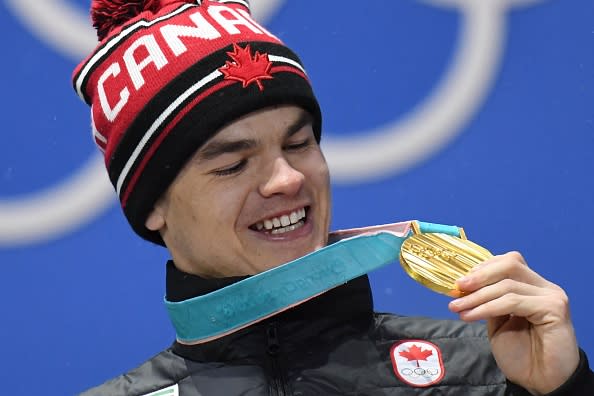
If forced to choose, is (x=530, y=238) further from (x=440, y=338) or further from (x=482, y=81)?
(x=440, y=338)

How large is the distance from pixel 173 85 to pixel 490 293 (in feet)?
1.85

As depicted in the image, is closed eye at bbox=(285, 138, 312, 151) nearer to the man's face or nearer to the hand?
the man's face

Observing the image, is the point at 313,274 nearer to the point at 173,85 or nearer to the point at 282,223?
the point at 282,223

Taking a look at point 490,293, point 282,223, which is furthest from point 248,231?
point 490,293

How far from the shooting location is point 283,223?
134cm

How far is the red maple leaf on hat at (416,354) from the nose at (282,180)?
285 millimetres

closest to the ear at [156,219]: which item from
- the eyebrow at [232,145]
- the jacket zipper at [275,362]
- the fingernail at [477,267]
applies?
the eyebrow at [232,145]

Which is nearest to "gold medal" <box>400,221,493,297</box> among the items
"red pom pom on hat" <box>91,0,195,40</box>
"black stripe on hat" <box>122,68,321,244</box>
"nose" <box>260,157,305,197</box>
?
"nose" <box>260,157,305,197</box>

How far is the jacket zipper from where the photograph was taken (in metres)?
1.30

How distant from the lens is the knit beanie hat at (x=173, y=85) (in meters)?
1.34

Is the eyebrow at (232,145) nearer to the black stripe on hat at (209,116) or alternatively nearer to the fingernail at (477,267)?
the black stripe on hat at (209,116)

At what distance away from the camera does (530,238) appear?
1.77m

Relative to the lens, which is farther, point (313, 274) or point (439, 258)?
point (313, 274)

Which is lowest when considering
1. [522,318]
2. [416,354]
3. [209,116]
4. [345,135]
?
[416,354]
